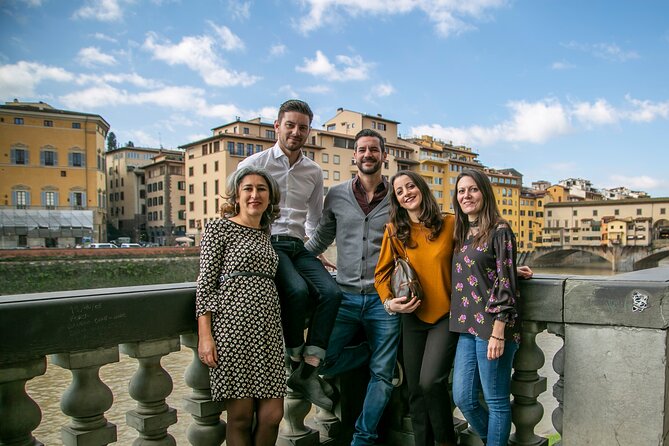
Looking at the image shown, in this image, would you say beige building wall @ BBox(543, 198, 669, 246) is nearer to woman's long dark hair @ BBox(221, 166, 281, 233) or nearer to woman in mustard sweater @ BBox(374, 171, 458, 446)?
woman in mustard sweater @ BBox(374, 171, 458, 446)

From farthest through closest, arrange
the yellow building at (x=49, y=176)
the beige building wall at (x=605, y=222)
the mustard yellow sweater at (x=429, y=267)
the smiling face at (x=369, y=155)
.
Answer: the beige building wall at (x=605, y=222) < the yellow building at (x=49, y=176) < the smiling face at (x=369, y=155) < the mustard yellow sweater at (x=429, y=267)

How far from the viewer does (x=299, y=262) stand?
317 cm

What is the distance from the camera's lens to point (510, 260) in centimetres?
262

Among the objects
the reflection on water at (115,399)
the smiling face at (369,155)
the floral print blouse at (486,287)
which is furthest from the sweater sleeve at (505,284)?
the reflection on water at (115,399)

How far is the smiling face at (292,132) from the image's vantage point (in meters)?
3.41

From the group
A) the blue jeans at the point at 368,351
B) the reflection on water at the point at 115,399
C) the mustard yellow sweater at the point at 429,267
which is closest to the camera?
the mustard yellow sweater at the point at 429,267

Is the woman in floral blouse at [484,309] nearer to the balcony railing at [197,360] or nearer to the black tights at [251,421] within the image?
the balcony railing at [197,360]

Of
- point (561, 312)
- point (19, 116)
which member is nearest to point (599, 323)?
point (561, 312)

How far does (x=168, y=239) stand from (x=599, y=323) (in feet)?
Answer: 215

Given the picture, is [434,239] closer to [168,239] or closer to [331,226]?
[331,226]

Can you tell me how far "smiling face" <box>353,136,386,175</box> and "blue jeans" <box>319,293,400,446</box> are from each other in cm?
86

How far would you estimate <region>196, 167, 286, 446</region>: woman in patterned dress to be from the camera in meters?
2.45

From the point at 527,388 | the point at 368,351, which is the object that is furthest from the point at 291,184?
the point at 527,388

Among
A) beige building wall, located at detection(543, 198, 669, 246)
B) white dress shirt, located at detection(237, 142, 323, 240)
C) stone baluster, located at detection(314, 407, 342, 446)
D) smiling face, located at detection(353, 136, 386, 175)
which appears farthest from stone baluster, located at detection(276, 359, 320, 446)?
beige building wall, located at detection(543, 198, 669, 246)
